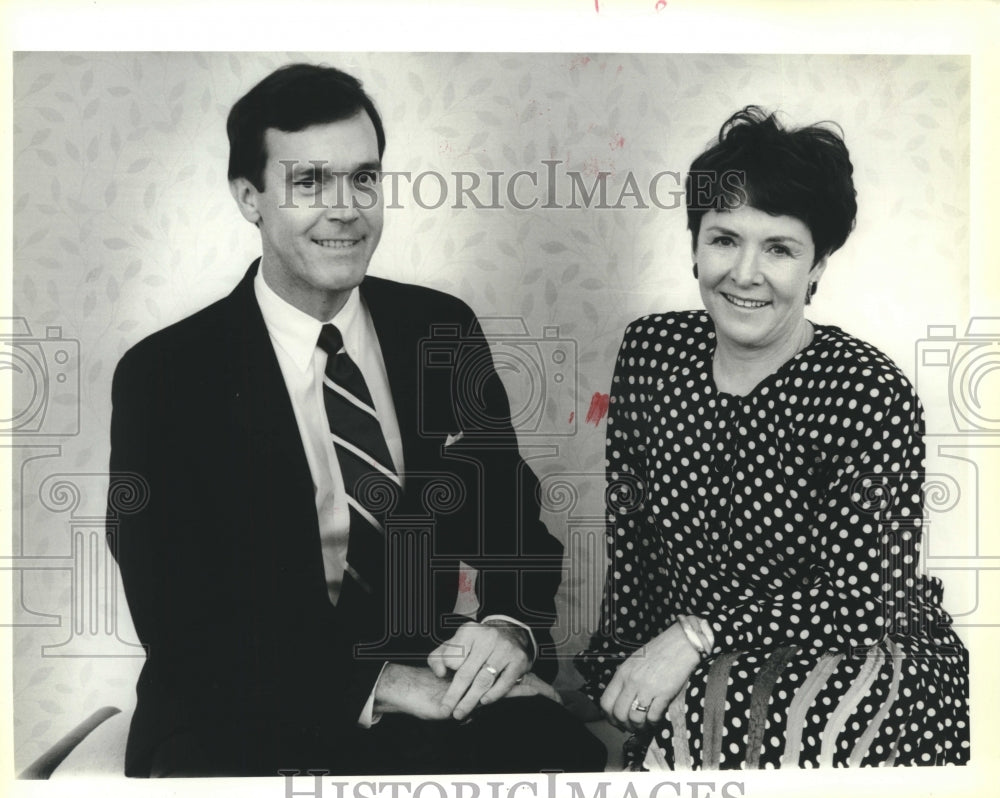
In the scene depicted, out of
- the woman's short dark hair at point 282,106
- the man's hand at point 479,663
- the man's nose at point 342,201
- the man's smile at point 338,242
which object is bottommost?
the man's hand at point 479,663

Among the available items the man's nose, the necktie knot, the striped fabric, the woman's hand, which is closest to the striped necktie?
the necktie knot

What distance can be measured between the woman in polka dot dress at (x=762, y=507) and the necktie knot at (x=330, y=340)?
55 cm

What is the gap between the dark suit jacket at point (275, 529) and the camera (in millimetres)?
1932

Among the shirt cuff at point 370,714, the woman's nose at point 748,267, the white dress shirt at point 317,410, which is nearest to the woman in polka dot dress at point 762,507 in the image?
the woman's nose at point 748,267

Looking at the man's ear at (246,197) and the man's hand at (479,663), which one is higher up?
the man's ear at (246,197)

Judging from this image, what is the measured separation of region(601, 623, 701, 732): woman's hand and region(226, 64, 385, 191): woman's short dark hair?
3.83ft

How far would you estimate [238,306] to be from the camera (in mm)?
1942

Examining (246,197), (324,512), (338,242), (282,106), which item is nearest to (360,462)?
(324,512)

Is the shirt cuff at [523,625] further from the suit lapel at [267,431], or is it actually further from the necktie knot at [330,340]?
the necktie knot at [330,340]

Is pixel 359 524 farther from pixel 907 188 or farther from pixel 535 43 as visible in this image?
pixel 907 188

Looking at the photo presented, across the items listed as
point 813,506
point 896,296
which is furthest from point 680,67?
point 813,506

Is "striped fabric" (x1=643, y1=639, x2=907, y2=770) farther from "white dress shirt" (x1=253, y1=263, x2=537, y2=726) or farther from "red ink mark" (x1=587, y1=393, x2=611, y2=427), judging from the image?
"white dress shirt" (x1=253, y1=263, x2=537, y2=726)

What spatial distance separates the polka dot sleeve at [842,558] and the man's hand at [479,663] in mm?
390

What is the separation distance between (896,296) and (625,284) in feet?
1.79
